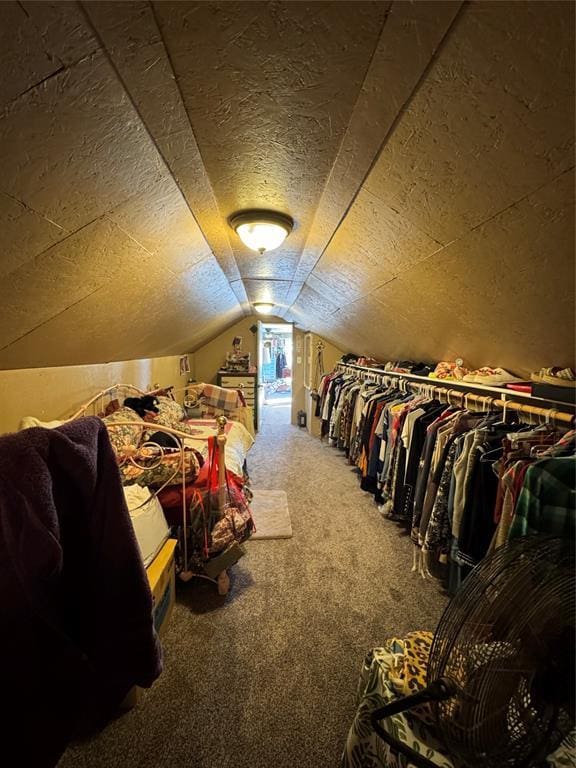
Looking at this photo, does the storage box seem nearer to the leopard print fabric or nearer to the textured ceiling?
the textured ceiling

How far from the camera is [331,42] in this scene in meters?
0.66

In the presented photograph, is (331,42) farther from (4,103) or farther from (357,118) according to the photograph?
(4,103)

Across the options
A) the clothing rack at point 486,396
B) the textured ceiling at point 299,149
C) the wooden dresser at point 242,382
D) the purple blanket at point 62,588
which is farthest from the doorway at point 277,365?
the purple blanket at point 62,588

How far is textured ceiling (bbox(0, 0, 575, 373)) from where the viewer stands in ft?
2.00

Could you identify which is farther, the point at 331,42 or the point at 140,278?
the point at 140,278

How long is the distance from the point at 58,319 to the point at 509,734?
7.19 feet

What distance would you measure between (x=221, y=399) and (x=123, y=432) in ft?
6.24

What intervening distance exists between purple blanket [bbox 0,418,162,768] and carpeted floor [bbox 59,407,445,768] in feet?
1.73

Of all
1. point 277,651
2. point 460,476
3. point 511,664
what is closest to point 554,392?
point 460,476

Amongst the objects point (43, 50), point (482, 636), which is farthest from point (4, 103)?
point (482, 636)

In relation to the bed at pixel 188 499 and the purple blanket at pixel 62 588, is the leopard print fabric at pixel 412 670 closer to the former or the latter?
the purple blanket at pixel 62 588

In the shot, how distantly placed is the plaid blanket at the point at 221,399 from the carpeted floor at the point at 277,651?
5.85 ft

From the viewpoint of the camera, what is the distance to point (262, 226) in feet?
5.06

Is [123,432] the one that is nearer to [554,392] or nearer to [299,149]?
[299,149]
